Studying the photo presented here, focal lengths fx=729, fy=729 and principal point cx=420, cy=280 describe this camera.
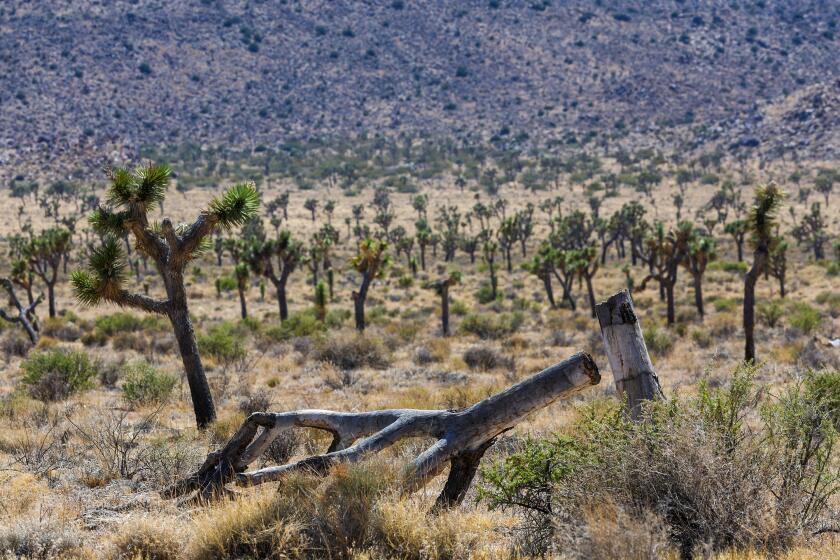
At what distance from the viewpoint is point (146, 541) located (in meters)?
5.89

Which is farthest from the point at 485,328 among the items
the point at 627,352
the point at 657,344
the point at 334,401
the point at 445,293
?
the point at 627,352

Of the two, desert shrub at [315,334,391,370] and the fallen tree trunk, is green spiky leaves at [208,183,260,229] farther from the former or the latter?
desert shrub at [315,334,391,370]

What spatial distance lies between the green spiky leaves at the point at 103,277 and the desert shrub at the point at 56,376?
3.45 metres

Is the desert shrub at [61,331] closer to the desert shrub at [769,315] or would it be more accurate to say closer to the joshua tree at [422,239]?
the desert shrub at [769,315]

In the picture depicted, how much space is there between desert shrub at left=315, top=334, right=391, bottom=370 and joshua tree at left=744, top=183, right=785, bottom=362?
1026cm

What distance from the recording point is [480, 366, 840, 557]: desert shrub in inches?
216

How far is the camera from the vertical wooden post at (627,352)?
6.72 m

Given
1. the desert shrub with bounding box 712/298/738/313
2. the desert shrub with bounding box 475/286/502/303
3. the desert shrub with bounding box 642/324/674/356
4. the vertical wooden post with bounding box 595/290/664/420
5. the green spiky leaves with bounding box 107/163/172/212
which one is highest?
the green spiky leaves with bounding box 107/163/172/212

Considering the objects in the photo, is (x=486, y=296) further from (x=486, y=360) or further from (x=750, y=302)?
(x=750, y=302)

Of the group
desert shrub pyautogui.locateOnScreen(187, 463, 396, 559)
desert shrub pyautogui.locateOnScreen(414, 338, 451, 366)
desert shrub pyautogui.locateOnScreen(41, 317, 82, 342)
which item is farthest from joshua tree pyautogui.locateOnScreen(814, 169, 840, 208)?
desert shrub pyautogui.locateOnScreen(187, 463, 396, 559)

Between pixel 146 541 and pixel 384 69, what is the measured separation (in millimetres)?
135563

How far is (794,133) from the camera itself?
112188mm

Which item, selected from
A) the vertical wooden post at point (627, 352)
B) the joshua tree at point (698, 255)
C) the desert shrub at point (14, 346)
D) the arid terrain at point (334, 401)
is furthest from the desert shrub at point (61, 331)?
the joshua tree at point (698, 255)

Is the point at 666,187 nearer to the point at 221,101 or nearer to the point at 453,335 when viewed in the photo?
the point at 221,101
